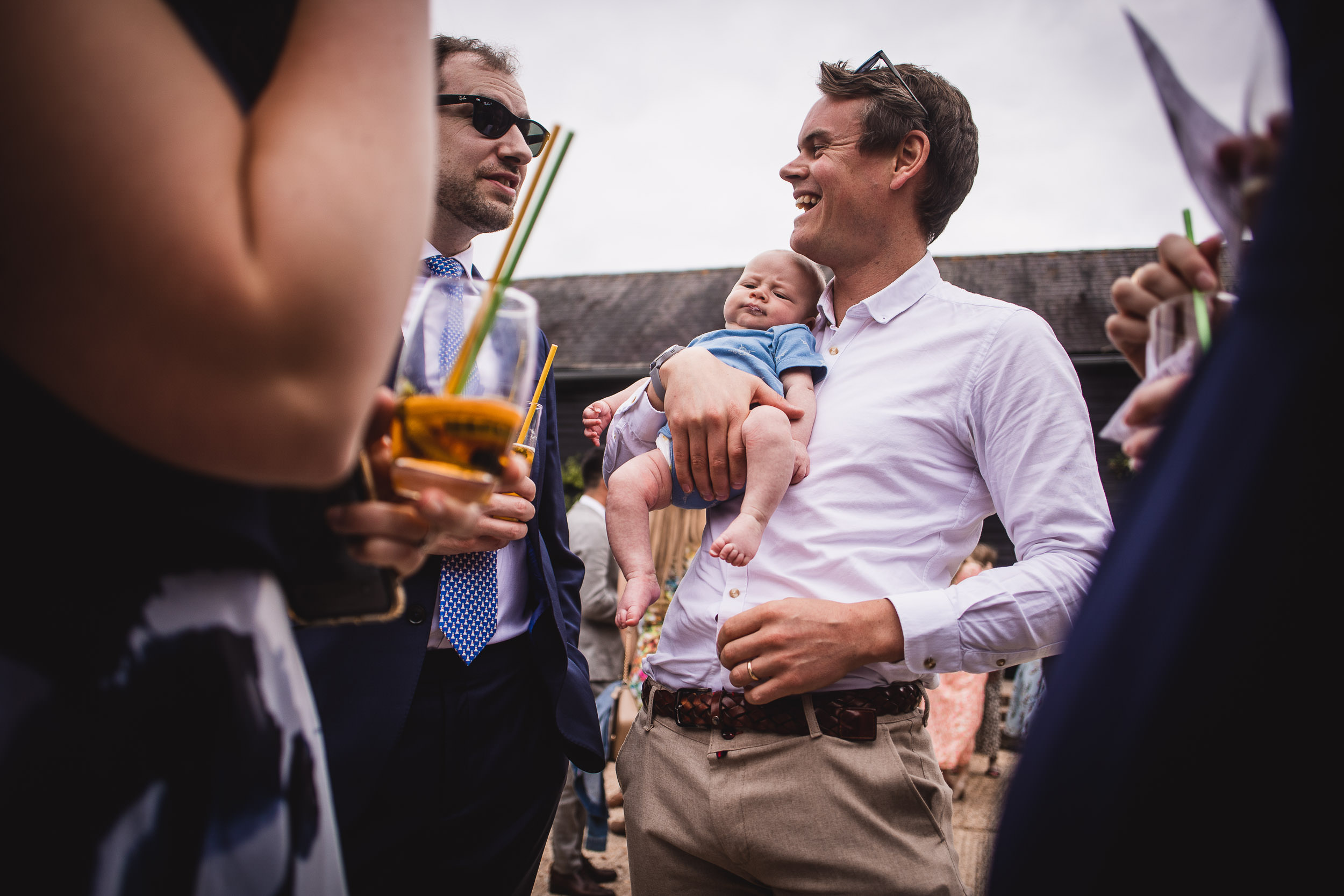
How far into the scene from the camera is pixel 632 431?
94.6 inches

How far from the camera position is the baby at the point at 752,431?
5.87 feet

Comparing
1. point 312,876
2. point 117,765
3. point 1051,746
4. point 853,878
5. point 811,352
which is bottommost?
point 853,878

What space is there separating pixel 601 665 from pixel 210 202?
4.93 m

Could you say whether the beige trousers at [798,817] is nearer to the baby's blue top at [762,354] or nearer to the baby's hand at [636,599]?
the baby's hand at [636,599]

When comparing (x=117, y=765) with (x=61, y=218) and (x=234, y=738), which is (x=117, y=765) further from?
(x=61, y=218)

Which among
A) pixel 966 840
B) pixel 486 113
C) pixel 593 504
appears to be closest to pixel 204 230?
pixel 486 113

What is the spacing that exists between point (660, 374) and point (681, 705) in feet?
3.07

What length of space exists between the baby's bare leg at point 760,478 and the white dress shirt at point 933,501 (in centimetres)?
9

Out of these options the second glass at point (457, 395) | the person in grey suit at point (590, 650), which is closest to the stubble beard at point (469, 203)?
the second glass at point (457, 395)

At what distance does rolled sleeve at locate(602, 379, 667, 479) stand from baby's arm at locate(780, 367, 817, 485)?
0.45m

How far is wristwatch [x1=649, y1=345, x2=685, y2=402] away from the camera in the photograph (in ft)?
7.20

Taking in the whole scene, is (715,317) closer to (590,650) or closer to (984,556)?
(984,556)

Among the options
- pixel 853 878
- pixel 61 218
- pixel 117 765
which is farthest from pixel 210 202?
pixel 853 878

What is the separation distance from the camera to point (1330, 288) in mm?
613
